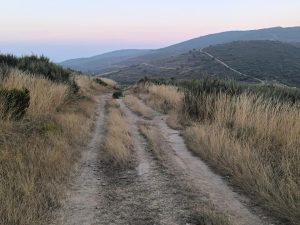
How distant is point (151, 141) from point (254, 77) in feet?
195

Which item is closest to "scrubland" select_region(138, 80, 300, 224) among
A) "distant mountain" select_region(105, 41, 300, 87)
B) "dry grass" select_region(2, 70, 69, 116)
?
"dry grass" select_region(2, 70, 69, 116)

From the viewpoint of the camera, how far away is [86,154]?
8.79 metres

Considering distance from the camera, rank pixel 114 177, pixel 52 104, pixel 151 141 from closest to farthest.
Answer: pixel 114 177, pixel 151 141, pixel 52 104

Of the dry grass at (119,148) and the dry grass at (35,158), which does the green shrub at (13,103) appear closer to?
the dry grass at (35,158)

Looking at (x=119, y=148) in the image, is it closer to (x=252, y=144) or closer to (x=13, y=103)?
(x=252, y=144)

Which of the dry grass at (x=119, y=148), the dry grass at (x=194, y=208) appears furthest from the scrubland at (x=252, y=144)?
the dry grass at (x=119, y=148)

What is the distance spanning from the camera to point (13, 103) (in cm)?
950

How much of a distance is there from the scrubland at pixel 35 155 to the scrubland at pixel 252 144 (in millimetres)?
2651

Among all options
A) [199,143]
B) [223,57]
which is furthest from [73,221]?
[223,57]

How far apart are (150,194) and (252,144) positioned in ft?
10.0

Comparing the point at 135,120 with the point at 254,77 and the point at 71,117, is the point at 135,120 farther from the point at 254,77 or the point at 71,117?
the point at 254,77

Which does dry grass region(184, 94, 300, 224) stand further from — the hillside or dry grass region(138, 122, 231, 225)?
the hillside

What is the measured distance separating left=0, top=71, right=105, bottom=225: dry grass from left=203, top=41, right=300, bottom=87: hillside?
168 ft

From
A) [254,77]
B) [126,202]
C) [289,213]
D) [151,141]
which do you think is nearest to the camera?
[289,213]
